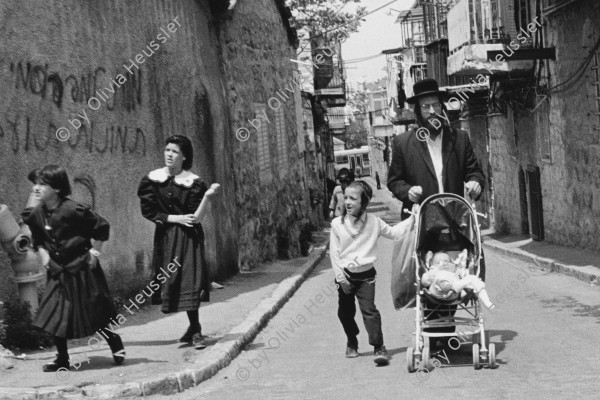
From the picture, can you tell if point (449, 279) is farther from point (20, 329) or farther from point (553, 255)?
point (553, 255)

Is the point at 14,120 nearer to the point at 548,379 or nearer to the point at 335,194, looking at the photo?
the point at 548,379

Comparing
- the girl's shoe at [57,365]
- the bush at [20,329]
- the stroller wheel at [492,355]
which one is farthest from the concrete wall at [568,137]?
the girl's shoe at [57,365]

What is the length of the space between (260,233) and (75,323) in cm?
1197

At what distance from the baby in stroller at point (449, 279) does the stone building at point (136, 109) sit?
363cm

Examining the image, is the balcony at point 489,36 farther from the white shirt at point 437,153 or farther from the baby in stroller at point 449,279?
the baby in stroller at point 449,279

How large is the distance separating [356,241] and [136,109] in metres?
4.95

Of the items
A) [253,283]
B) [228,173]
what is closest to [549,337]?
[253,283]

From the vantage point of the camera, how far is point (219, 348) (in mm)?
8773

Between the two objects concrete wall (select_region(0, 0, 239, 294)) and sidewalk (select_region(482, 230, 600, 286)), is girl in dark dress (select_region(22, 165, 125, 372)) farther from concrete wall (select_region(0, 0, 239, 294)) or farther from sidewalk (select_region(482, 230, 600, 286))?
sidewalk (select_region(482, 230, 600, 286))

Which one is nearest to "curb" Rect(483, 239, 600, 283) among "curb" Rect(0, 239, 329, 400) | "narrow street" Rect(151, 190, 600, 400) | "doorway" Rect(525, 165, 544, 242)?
"doorway" Rect(525, 165, 544, 242)

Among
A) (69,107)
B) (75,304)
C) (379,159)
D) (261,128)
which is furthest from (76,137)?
(379,159)

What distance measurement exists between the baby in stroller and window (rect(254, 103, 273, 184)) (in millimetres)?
12199

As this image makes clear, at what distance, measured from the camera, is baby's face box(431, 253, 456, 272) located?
25.6 feet

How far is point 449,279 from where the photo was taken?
757cm
